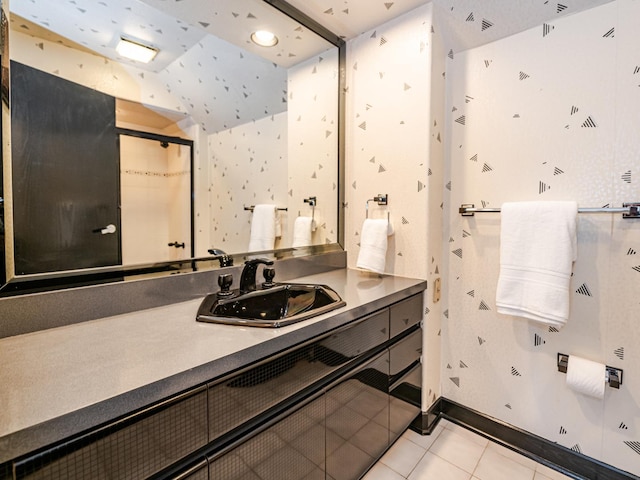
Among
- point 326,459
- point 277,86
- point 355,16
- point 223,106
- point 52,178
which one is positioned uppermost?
point 355,16

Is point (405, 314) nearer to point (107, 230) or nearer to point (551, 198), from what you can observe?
point (551, 198)

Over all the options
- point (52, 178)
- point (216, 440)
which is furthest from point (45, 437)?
point (52, 178)

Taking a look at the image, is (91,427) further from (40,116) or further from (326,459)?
(40,116)

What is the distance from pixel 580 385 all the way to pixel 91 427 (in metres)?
1.76

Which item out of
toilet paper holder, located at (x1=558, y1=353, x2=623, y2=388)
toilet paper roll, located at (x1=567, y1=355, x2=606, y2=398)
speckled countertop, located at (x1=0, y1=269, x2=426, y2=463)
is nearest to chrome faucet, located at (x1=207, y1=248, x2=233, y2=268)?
speckled countertop, located at (x1=0, y1=269, x2=426, y2=463)

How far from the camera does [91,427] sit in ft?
1.97

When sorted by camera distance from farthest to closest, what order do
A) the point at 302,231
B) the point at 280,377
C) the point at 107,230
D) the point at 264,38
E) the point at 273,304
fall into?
the point at 302,231 < the point at 264,38 < the point at 273,304 < the point at 107,230 < the point at 280,377

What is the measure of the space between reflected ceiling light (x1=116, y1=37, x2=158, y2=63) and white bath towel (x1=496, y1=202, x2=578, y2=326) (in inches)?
66.5

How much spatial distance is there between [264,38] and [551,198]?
1.66 meters

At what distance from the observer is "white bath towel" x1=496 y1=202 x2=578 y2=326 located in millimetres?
1338

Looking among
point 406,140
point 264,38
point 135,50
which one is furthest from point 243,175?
point 406,140

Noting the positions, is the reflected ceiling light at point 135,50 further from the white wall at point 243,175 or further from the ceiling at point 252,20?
the white wall at point 243,175

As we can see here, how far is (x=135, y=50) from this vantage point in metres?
1.21

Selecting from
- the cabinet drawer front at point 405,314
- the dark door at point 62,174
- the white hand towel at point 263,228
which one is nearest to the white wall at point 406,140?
the cabinet drawer front at point 405,314
